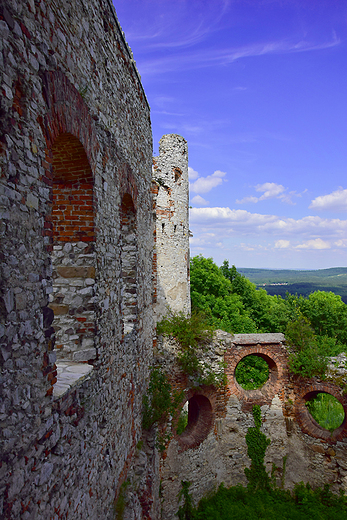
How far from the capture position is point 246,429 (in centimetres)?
1077

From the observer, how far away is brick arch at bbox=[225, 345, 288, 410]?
427 inches

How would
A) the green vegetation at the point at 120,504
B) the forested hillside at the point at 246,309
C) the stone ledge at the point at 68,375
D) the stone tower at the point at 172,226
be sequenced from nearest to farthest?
the stone ledge at the point at 68,375 < the green vegetation at the point at 120,504 < the stone tower at the point at 172,226 < the forested hillside at the point at 246,309

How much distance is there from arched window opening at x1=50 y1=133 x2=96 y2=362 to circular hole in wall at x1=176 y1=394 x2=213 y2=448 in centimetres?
735

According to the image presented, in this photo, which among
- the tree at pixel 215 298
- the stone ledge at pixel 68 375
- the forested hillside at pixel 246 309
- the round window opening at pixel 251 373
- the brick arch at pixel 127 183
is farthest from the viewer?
the tree at pixel 215 298

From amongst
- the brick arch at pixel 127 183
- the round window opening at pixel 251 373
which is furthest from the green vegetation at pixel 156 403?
the round window opening at pixel 251 373

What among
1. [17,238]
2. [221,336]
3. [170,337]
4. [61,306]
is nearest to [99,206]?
[61,306]

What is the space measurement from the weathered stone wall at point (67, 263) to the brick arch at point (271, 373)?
5.13 meters

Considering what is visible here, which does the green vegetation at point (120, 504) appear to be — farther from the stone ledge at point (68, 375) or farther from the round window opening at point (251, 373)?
the round window opening at point (251, 373)

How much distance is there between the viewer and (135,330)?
6219 millimetres

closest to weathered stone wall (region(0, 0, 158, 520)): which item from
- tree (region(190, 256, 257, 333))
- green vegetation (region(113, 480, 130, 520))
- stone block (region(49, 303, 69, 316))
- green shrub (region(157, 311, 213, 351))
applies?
stone block (region(49, 303, 69, 316))

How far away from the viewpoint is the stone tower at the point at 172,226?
15.7 m

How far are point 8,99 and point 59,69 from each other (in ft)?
3.41

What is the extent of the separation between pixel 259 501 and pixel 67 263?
10.8m

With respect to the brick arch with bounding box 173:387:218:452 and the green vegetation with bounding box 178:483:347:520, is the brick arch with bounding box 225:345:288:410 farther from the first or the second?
the green vegetation with bounding box 178:483:347:520
